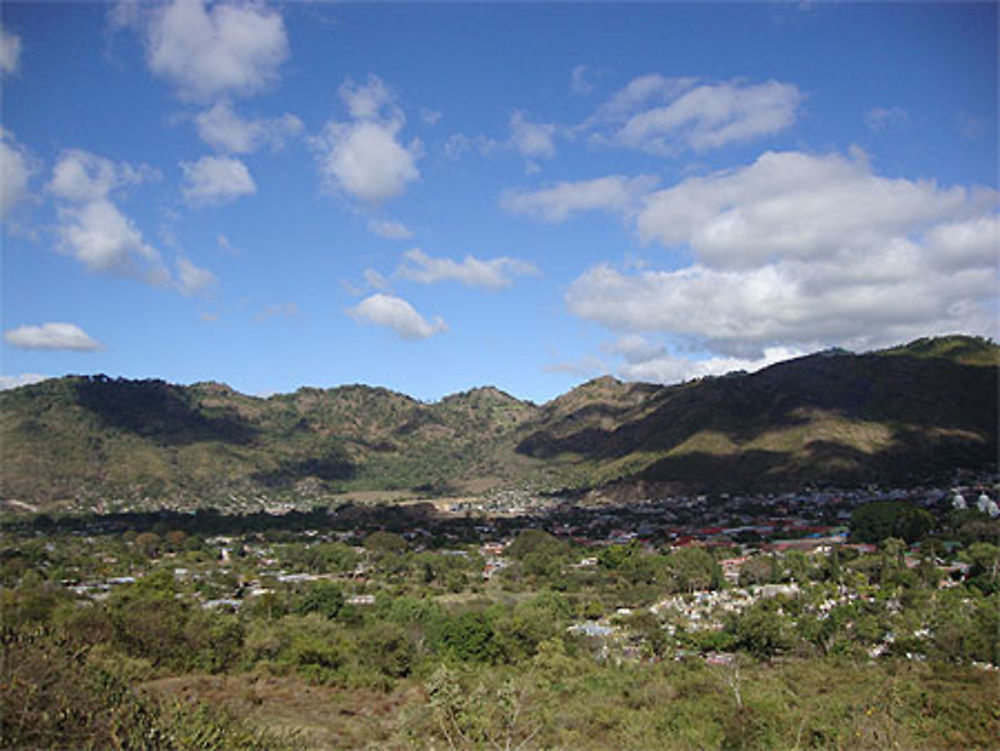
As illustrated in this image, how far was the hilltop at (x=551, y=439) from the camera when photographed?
271ft

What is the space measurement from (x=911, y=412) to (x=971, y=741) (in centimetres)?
8594

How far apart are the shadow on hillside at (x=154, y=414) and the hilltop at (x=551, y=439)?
432mm

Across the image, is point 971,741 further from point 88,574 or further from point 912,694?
point 88,574

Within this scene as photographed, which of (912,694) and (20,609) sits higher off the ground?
(20,609)

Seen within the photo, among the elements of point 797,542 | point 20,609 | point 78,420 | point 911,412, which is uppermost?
point 78,420

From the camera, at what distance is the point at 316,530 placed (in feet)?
215

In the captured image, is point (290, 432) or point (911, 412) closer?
point (911, 412)

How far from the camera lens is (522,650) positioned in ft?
76.5

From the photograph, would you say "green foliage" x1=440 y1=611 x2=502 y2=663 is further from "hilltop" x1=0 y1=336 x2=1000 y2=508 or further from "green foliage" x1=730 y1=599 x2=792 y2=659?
"hilltop" x1=0 y1=336 x2=1000 y2=508

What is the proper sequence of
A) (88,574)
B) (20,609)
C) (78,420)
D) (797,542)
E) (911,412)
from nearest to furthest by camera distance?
(20,609), (88,574), (797,542), (911,412), (78,420)

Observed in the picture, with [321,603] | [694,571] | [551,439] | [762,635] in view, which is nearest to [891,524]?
[694,571]

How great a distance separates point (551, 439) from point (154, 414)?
7836 centimetres

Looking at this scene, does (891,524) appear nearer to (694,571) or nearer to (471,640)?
(694,571)

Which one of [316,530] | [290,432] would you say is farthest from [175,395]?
[316,530]
